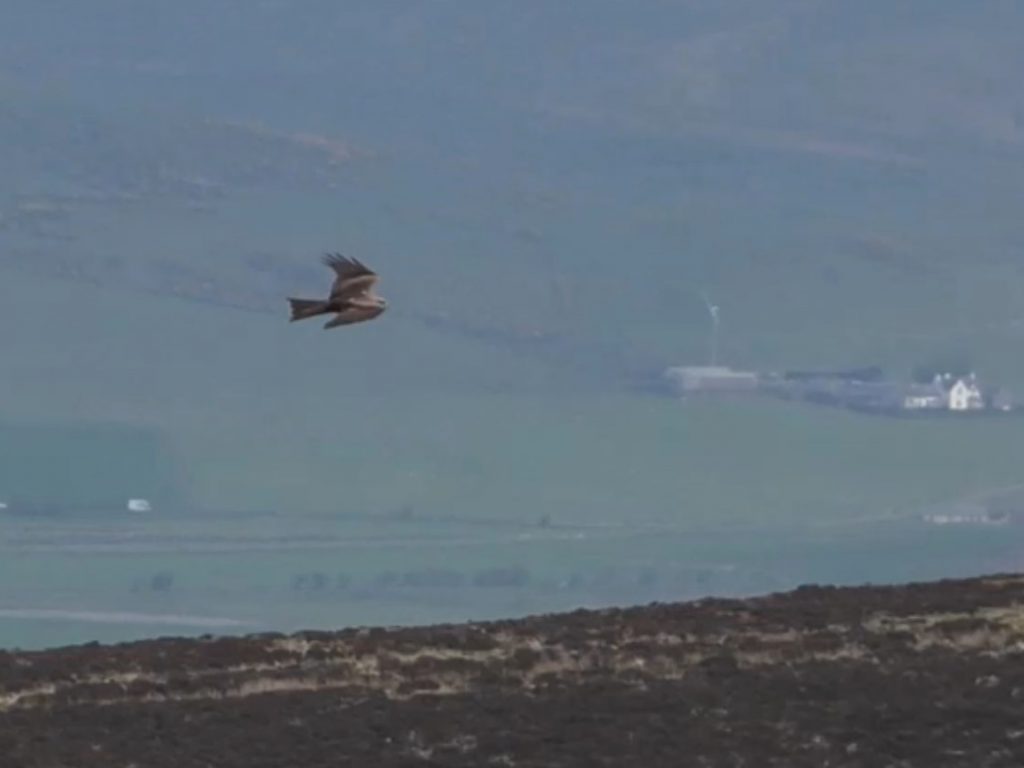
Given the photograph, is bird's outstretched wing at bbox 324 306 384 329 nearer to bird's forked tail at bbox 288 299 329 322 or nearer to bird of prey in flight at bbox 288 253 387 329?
bird of prey in flight at bbox 288 253 387 329

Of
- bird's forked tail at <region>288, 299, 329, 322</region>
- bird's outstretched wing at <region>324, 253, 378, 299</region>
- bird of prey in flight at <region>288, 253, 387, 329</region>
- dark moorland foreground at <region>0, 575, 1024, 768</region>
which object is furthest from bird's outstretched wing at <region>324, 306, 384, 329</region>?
dark moorland foreground at <region>0, 575, 1024, 768</region>

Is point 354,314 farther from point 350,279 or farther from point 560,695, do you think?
point 560,695

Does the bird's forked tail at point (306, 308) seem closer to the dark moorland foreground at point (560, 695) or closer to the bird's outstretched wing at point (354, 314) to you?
the bird's outstretched wing at point (354, 314)

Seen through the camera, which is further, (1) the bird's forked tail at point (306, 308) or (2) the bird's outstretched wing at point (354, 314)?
(2) the bird's outstretched wing at point (354, 314)

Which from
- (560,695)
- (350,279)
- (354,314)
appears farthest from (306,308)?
(560,695)

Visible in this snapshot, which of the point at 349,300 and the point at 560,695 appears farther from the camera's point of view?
the point at 560,695

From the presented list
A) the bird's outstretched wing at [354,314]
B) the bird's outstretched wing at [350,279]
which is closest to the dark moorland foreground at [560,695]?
the bird's outstretched wing at [354,314]
